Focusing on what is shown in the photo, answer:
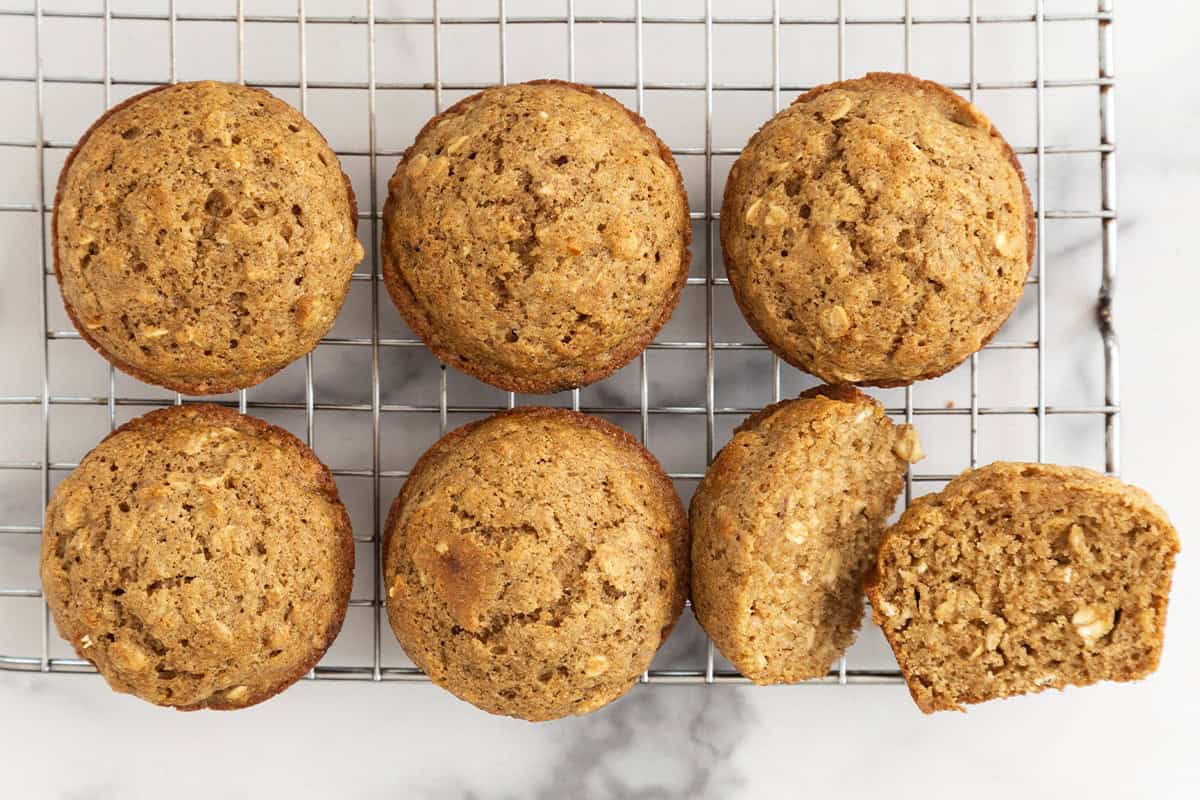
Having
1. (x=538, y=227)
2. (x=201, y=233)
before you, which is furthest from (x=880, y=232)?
(x=201, y=233)

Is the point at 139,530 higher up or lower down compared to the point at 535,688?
higher up

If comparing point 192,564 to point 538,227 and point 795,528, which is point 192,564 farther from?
point 795,528

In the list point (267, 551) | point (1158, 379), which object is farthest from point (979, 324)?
point (267, 551)

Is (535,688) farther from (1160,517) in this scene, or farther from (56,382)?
(56,382)

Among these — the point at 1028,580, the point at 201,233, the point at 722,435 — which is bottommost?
the point at 1028,580

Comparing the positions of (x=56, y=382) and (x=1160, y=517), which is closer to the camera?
(x=1160, y=517)
